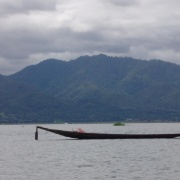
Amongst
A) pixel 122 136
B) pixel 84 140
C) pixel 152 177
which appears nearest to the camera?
pixel 152 177

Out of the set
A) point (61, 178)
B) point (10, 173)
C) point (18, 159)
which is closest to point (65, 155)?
point (18, 159)

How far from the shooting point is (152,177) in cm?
5684

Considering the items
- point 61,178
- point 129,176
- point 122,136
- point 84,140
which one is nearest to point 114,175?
point 129,176

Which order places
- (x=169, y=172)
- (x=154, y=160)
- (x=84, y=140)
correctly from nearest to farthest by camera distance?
(x=169, y=172), (x=154, y=160), (x=84, y=140)

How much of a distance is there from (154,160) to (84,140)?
5263 centimetres

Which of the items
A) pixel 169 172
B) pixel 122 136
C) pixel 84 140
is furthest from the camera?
pixel 84 140

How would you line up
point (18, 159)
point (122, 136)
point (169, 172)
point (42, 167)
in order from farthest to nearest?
point (122, 136), point (18, 159), point (42, 167), point (169, 172)

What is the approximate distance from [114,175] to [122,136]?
53.7 metres

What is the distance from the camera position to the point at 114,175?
194ft

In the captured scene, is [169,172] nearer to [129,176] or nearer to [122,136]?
[129,176]

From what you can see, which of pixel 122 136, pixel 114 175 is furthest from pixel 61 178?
pixel 122 136

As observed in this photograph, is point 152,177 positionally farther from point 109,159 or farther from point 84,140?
point 84,140

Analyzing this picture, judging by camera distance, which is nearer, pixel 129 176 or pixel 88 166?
pixel 129 176

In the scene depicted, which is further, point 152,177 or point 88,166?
point 88,166
